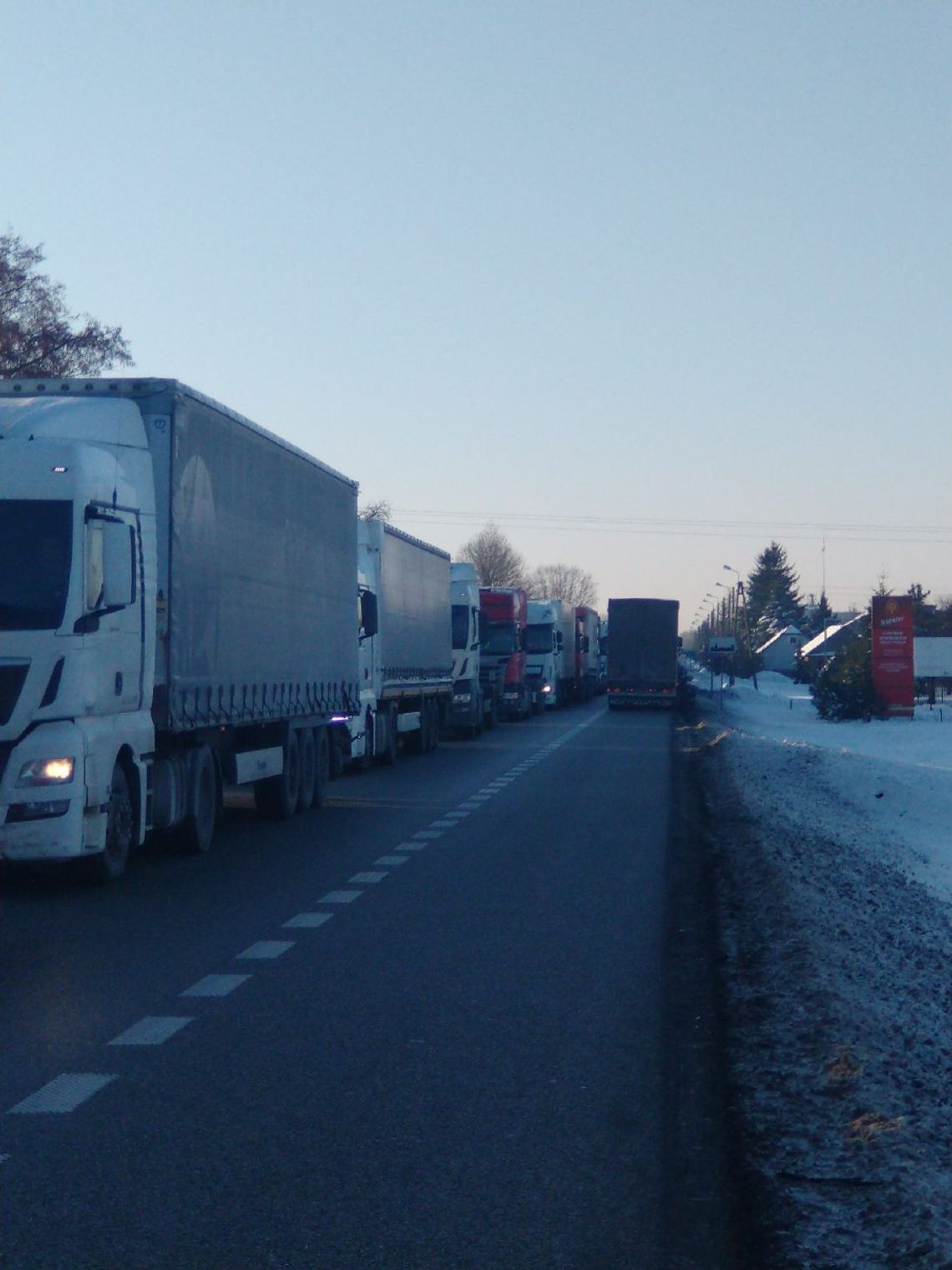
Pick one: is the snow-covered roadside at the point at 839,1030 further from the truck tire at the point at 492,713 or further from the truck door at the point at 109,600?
the truck tire at the point at 492,713

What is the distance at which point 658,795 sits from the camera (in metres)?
23.5

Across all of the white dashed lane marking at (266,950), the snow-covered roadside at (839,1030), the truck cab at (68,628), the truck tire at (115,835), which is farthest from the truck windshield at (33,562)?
the snow-covered roadside at (839,1030)

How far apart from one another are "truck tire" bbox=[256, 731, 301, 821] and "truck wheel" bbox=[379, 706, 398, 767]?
9470 millimetres

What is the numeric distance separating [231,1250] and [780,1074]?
2.78 meters

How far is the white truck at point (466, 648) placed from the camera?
3947cm

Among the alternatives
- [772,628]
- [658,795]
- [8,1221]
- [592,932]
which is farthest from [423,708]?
[772,628]

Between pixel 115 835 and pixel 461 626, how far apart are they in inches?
1056

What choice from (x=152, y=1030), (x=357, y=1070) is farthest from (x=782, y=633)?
(x=357, y=1070)

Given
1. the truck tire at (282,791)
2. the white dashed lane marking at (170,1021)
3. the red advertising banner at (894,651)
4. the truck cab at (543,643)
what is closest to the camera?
the white dashed lane marking at (170,1021)

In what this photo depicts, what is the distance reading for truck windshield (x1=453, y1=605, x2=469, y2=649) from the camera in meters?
39.5

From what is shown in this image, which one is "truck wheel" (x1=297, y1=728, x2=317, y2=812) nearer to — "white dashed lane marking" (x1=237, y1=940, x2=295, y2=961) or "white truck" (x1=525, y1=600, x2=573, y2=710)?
"white dashed lane marking" (x1=237, y1=940, x2=295, y2=961)

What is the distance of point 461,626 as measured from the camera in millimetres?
39875

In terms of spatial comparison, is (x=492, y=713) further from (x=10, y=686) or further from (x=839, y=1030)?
(x=839, y=1030)

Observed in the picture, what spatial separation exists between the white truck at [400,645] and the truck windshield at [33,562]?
12.1 m
